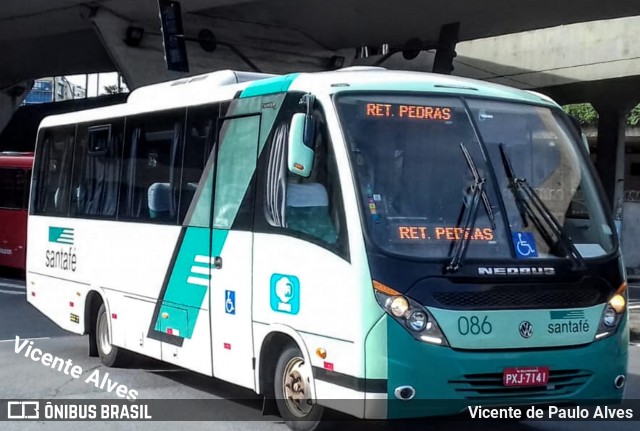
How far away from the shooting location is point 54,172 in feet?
41.2

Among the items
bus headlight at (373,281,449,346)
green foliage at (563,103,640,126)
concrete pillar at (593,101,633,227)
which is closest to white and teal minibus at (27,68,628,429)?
bus headlight at (373,281,449,346)

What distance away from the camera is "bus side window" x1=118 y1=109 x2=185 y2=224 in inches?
377

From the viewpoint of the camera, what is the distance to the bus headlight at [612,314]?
7.19 metres

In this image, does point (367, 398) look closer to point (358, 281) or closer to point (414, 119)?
point (358, 281)

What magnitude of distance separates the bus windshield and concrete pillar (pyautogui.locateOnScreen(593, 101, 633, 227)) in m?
26.8

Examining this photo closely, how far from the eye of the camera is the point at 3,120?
44406 mm

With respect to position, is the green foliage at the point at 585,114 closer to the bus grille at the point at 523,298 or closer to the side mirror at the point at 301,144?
the bus grille at the point at 523,298

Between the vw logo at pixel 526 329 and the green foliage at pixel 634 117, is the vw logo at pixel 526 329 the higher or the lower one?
the lower one

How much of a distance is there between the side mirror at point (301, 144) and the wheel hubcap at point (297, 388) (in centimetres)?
151

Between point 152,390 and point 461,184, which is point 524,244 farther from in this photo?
point 152,390

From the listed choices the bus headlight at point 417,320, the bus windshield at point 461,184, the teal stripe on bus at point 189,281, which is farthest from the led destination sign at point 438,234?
the teal stripe on bus at point 189,281

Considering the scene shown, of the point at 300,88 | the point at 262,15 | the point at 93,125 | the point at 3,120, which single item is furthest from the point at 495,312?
the point at 3,120

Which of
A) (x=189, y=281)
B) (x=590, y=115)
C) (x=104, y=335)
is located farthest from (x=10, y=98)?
(x=189, y=281)

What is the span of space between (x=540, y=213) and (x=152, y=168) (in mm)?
4404
